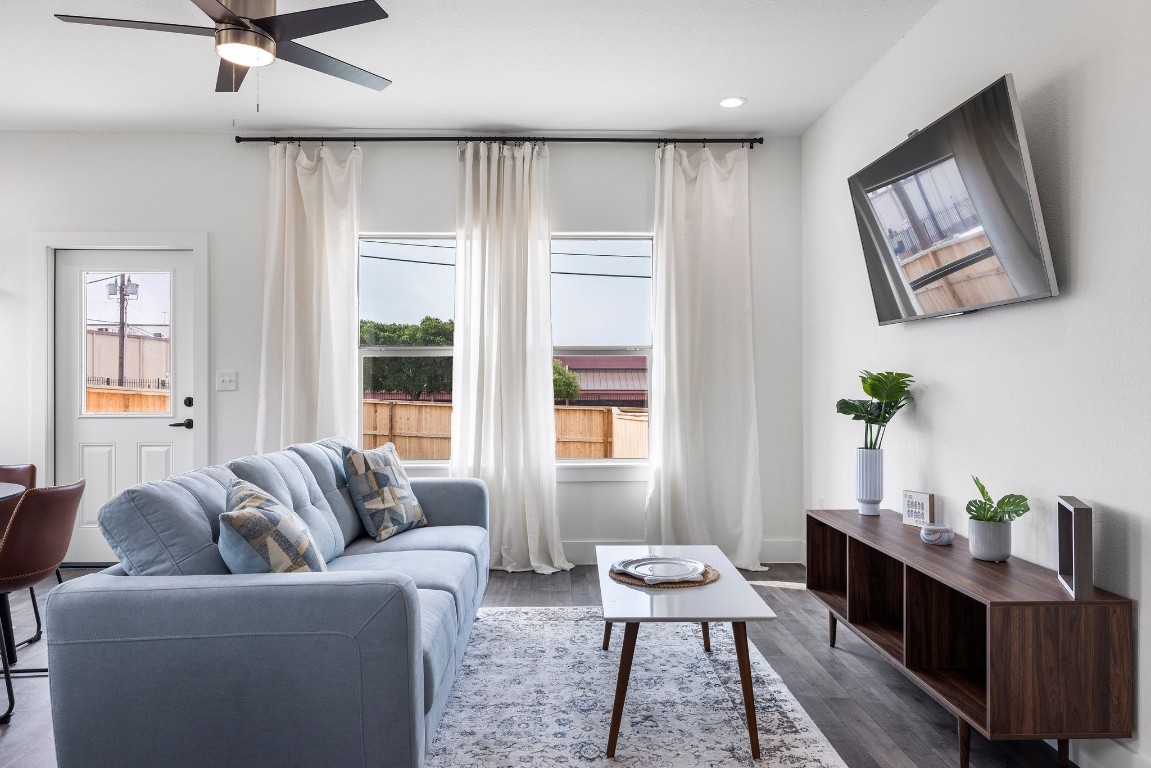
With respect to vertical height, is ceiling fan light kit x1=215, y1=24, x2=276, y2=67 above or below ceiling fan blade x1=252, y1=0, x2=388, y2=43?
below

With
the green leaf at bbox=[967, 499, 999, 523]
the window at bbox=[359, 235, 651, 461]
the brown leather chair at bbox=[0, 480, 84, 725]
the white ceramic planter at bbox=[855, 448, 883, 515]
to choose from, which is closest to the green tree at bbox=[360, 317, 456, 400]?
the window at bbox=[359, 235, 651, 461]

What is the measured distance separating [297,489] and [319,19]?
1.60 metres

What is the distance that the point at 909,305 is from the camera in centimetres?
293

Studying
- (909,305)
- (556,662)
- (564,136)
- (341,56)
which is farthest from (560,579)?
(341,56)

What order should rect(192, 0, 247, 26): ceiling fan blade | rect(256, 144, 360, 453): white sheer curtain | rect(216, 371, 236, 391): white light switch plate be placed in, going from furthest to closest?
1. rect(216, 371, 236, 391): white light switch plate
2. rect(256, 144, 360, 453): white sheer curtain
3. rect(192, 0, 247, 26): ceiling fan blade

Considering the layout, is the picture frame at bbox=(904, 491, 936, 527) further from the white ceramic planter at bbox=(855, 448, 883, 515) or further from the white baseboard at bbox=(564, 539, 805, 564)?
the white baseboard at bbox=(564, 539, 805, 564)

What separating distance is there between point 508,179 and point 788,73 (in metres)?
1.69

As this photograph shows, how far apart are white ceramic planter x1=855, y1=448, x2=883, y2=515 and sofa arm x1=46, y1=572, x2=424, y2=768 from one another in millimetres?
2105

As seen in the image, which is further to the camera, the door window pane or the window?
the window

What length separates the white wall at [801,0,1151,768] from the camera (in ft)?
6.24

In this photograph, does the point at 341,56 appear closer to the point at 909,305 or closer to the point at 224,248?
the point at 224,248

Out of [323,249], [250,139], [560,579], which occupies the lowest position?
[560,579]

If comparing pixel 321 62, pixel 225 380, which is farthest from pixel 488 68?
pixel 225 380

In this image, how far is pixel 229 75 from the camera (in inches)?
102
